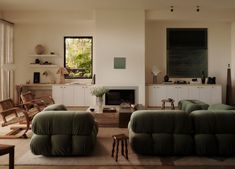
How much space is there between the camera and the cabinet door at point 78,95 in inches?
369

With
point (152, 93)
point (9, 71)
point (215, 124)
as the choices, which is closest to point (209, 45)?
point (152, 93)

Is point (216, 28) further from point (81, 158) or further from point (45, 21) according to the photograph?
point (81, 158)

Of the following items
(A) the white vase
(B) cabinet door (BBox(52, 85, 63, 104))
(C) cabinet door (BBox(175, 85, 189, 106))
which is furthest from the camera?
(B) cabinet door (BBox(52, 85, 63, 104))

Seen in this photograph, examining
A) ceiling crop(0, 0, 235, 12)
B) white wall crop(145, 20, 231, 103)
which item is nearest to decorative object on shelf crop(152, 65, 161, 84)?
white wall crop(145, 20, 231, 103)

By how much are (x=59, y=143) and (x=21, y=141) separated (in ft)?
4.80

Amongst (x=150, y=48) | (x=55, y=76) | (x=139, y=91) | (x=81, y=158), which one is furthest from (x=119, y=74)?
(x=81, y=158)

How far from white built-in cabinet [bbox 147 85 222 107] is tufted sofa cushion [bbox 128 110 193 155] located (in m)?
5.00

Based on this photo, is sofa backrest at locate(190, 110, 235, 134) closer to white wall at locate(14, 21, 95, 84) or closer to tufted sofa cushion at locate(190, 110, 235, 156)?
tufted sofa cushion at locate(190, 110, 235, 156)

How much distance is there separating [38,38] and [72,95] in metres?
2.40

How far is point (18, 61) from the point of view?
32.5 ft

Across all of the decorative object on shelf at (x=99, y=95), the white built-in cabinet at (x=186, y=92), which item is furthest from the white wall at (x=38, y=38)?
the decorative object on shelf at (x=99, y=95)

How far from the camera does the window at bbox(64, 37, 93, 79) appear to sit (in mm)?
9930

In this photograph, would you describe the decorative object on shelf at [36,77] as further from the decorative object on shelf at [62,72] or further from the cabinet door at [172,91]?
the cabinet door at [172,91]

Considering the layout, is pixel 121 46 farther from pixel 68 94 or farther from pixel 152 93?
→ pixel 68 94
